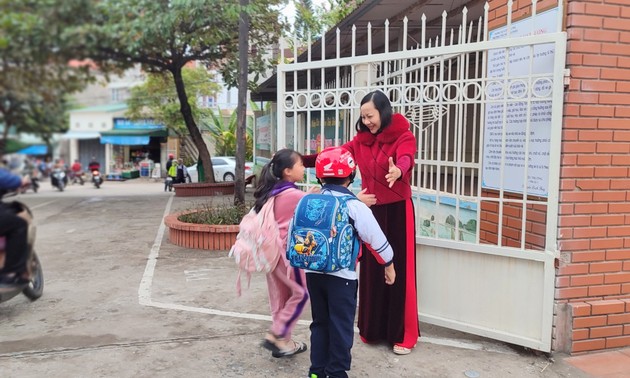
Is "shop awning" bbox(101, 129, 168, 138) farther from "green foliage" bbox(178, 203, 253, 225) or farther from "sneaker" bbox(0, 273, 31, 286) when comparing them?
"green foliage" bbox(178, 203, 253, 225)

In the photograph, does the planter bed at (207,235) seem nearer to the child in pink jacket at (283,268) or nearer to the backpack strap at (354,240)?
the child in pink jacket at (283,268)

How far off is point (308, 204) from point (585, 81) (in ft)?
5.77

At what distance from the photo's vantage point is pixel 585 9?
2904 millimetres

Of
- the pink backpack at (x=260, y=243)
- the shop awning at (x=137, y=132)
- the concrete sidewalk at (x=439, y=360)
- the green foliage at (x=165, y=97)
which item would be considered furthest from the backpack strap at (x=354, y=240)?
the shop awning at (x=137, y=132)

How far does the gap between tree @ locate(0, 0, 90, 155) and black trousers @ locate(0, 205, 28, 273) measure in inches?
6.2

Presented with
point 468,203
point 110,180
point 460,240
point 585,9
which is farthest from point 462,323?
point 110,180

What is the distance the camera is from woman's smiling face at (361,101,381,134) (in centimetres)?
295

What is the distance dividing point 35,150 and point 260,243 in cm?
214

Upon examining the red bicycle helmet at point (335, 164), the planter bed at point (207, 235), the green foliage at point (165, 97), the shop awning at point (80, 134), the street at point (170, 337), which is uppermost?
the green foliage at point (165, 97)

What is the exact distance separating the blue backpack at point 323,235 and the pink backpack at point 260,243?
36 cm

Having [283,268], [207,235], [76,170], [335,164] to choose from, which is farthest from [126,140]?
[207,235]

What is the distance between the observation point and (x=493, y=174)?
340 cm

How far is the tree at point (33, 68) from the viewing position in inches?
32.4

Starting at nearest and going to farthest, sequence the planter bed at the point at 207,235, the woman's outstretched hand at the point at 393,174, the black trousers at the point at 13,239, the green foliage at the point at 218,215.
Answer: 1. the black trousers at the point at 13,239
2. the woman's outstretched hand at the point at 393,174
3. the planter bed at the point at 207,235
4. the green foliage at the point at 218,215
